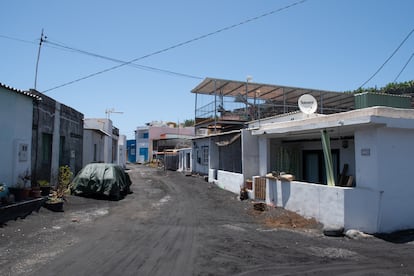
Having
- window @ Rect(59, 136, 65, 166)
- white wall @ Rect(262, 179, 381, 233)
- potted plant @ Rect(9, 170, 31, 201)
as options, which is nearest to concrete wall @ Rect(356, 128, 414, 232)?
white wall @ Rect(262, 179, 381, 233)

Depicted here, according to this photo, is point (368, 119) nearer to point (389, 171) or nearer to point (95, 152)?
point (389, 171)

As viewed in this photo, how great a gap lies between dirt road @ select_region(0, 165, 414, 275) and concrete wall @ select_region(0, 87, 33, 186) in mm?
1830

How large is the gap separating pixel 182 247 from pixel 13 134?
7.55m

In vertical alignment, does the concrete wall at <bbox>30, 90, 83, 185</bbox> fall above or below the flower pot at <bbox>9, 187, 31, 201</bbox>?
above

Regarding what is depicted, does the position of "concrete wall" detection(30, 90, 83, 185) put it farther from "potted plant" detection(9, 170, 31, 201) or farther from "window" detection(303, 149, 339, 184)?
"window" detection(303, 149, 339, 184)

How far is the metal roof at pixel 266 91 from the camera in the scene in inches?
788

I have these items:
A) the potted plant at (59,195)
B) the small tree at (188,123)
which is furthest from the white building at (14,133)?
the small tree at (188,123)

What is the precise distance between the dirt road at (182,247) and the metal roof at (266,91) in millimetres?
10436

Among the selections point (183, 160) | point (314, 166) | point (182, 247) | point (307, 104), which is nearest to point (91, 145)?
point (183, 160)

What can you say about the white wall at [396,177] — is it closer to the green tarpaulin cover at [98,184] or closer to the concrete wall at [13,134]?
the green tarpaulin cover at [98,184]

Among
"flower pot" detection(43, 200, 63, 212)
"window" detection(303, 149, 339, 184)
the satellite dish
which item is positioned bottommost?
"flower pot" detection(43, 200, 63, 212)

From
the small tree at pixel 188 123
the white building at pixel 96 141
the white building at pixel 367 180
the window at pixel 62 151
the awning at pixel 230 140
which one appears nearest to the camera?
the white building at pixel 367 180

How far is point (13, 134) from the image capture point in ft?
34.8

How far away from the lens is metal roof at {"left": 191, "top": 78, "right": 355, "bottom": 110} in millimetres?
20008
